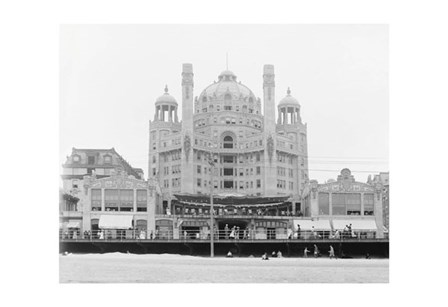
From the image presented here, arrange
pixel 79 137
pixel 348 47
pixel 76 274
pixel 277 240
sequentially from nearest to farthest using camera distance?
pixel 76 274, pixel 348 47, pixel 79 137, pixel 277 240

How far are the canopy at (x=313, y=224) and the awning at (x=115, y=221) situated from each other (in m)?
12.8

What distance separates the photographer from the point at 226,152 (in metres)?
69.6

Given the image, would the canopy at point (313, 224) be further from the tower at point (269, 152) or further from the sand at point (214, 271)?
the sand at point (214, 271)

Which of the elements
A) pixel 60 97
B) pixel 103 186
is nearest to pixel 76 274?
pixel 60 97

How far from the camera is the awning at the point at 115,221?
5825 cm

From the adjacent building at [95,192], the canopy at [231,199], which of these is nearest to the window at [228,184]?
the canopy at [231,199]

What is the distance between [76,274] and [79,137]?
359 inches

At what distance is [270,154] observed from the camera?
69.8m

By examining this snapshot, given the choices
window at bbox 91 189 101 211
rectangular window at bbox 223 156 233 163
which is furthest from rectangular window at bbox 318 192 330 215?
window at bbox 91 189 101 211

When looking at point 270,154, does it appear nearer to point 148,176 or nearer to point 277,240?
point 148,176

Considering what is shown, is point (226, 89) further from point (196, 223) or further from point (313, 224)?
point (313, 224)

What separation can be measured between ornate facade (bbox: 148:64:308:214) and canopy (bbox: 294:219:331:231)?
4.11 meters

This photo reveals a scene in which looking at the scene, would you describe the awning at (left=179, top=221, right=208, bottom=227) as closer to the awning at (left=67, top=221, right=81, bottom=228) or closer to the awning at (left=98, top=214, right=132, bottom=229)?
the awning at (left=98, top=214, right=132, bottom=229)

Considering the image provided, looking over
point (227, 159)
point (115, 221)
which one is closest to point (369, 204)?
point (227, 159)
